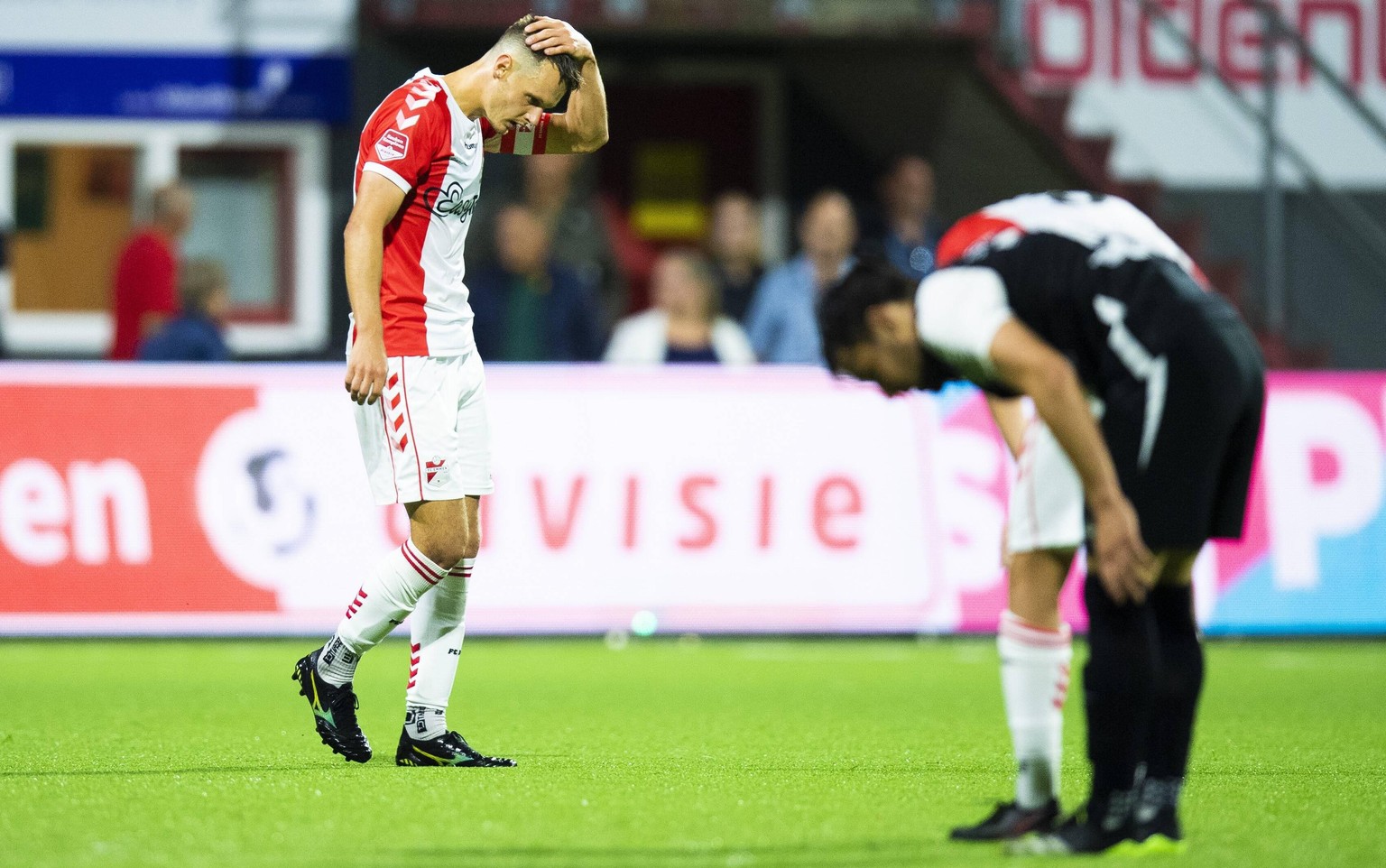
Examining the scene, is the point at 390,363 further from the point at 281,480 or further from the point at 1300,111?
the point at 1300,111

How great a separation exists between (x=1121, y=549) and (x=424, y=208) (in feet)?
9.01

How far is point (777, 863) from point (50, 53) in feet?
44.4

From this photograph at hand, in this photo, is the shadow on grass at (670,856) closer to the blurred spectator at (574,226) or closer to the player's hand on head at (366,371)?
the player's hand on head at (366,371)

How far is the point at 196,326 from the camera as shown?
493 inches

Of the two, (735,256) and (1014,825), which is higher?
(735,256)

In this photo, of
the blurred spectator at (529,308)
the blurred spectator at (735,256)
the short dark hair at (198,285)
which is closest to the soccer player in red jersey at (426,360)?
the short dark hair at (198,285)

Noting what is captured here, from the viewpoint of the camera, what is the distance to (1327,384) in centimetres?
1219

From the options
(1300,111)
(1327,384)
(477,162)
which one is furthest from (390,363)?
(1300,111)

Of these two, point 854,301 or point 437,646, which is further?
point 437,646

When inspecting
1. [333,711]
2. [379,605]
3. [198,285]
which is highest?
[198,285]

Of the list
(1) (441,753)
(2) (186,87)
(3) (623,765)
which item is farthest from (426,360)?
(2) (186,87)

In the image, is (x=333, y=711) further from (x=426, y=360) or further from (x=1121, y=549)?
(x=1121, y=549)

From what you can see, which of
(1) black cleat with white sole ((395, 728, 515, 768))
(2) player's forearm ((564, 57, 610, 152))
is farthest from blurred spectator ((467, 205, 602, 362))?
(1) black cleat with white sole ((395, 728, 515, 768))

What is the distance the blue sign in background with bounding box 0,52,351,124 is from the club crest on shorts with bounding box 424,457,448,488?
10832 millimetres
